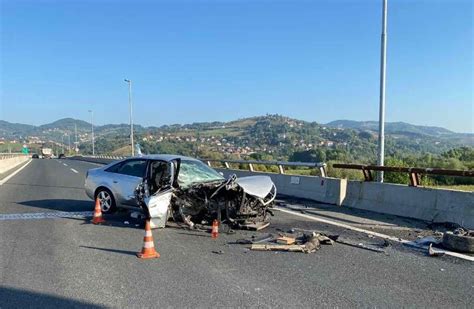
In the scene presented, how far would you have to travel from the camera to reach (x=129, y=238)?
26.8 feet

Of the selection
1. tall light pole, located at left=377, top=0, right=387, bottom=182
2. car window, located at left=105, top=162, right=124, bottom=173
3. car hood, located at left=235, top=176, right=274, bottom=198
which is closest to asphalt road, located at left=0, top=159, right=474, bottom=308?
car hood, located at left=235, top=176, right=274, bottom=198

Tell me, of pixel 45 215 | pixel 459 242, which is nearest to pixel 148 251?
pixel 459 242

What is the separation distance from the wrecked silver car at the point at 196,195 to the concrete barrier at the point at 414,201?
10.4 ft

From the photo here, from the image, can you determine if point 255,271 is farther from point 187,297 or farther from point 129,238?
point 129,238

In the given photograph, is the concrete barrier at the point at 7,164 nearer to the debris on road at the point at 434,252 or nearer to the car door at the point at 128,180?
the car door at the point at 128,180

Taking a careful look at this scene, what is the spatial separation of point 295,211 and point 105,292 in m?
7.11

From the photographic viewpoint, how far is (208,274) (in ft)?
19.3

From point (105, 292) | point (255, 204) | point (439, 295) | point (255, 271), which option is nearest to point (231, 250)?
point (255, 271)

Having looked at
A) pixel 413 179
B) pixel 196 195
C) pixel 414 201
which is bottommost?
pixel 414 201

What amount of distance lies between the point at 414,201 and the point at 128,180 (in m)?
6.52

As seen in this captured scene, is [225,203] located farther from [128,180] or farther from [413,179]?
[413,179]

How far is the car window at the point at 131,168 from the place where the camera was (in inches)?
419

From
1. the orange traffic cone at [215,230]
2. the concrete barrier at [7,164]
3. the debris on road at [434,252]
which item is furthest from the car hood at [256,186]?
the concrete barrier at [7,164]

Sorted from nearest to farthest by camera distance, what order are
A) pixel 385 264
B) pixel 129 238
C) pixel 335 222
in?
pixel 385 264 < pixel 129 238 < pixel 335 222
